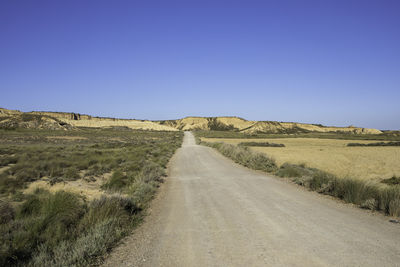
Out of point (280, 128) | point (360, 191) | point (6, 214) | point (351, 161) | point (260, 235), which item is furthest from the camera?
point (280, 128)

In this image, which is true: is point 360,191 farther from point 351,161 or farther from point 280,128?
point 280,128

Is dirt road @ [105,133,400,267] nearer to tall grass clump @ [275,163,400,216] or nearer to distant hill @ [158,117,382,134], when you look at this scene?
tall grass clump @ [275,163,400,216]

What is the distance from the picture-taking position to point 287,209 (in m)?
6.61

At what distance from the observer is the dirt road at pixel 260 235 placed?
3941 millimetres

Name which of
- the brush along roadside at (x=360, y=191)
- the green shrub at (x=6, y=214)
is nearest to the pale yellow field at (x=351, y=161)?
the brush along roadside at (x=360, y=191)

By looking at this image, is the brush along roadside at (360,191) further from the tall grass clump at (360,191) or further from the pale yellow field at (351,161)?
the pale yellow field at (351,161)

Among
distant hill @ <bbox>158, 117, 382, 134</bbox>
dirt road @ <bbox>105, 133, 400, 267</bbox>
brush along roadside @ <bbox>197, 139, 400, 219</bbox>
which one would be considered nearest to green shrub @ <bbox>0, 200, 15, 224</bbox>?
dirt road @ <bbox>105, 133, 400, 267</bbox>

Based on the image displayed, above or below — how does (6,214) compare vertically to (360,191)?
below

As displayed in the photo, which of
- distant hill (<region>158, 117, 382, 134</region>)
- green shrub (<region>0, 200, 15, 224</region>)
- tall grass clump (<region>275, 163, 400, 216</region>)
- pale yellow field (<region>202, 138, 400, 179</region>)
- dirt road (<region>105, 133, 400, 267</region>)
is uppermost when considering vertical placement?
distant hill (<region>158, 117, 382, 134</region>)

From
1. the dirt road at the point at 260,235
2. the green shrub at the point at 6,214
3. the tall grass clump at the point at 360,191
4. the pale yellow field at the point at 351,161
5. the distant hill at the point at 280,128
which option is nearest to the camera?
the dirt road at the point at 260,235

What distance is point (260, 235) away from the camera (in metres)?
4.86

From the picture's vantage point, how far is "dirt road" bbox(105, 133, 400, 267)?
394cm

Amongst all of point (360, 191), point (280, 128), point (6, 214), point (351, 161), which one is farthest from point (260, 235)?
point (280, 128)

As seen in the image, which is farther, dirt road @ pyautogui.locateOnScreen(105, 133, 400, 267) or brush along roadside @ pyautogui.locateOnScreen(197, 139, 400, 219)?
brush along roadside @ pyautogui.locateOnScreen(197, 139, 400, 219)
